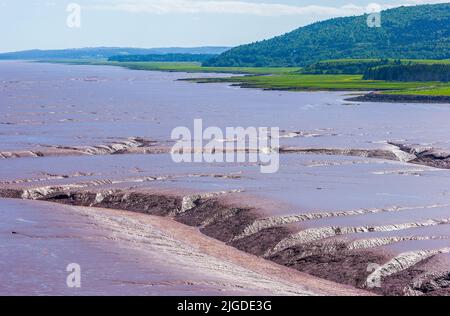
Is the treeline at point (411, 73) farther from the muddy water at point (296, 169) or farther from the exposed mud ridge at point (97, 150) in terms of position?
the exposed mud ridge at point (97, 150)

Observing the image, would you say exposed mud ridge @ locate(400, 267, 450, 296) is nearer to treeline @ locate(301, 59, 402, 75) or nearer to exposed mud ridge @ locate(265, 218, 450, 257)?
exposed mud ridge @ locate(265, 218, 450, 257)

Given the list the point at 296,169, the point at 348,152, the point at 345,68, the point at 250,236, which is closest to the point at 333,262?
the point at 250,236

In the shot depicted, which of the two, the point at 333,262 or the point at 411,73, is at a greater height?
the point at 333,262

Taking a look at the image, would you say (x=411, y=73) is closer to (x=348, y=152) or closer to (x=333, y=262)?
(x=348, y=152)

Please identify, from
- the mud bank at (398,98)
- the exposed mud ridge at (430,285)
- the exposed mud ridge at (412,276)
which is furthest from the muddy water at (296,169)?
the mud bank at (398,98)
